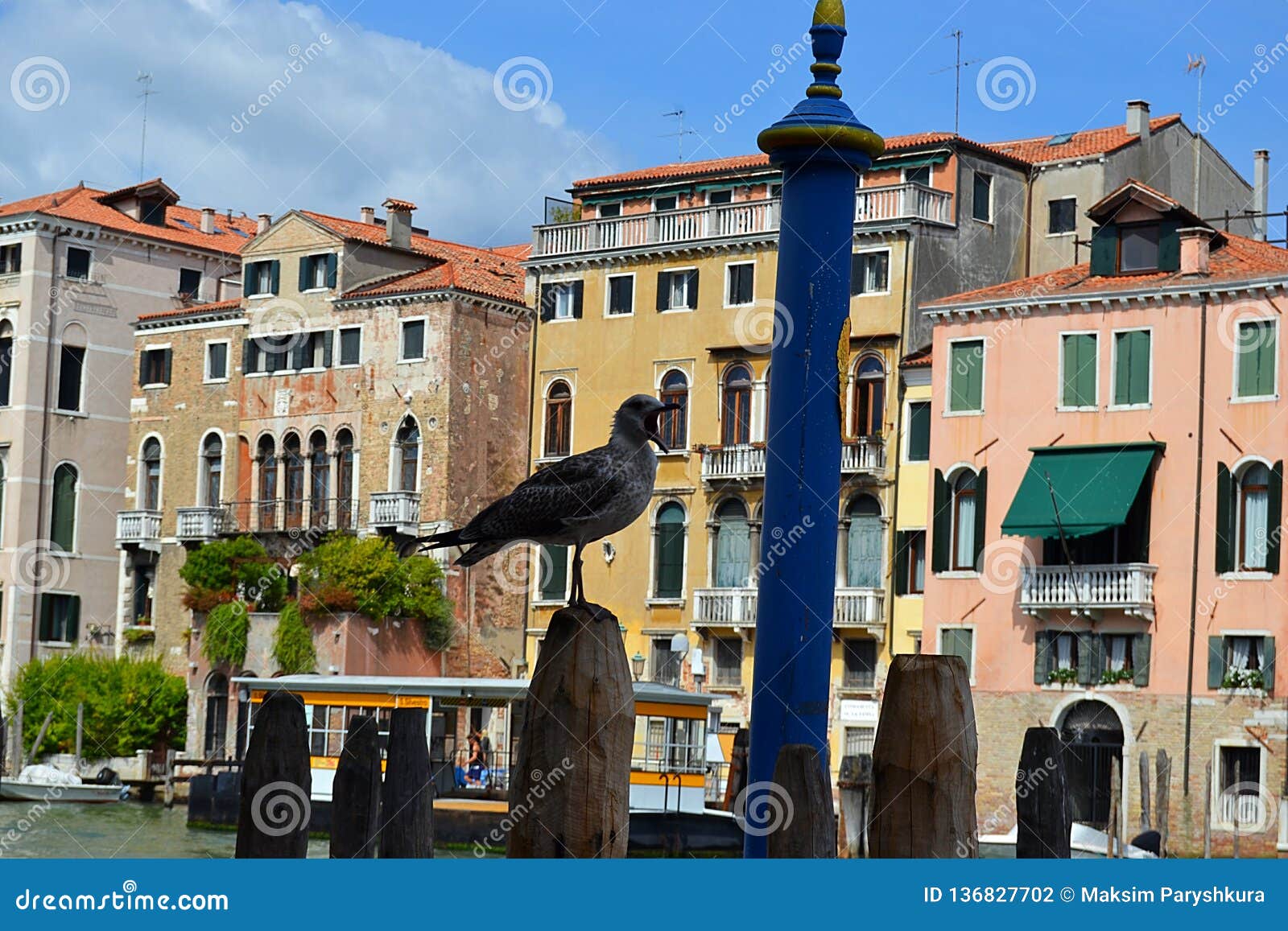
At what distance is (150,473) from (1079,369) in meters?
20.3

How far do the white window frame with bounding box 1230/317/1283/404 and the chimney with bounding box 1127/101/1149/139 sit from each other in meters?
5.97

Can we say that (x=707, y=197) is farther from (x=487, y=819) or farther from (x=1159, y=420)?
(x=487, y=819)

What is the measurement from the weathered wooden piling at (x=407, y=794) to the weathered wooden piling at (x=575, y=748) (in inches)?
16.3

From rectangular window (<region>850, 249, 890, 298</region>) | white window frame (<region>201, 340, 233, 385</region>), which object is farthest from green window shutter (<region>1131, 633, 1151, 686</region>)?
white window frame (<region>201, 340, 233, 385</region>)

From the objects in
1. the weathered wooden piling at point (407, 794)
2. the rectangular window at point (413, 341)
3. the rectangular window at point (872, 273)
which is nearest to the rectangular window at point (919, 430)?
the rectangular window at point (872, 273)

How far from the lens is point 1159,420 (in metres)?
29.8

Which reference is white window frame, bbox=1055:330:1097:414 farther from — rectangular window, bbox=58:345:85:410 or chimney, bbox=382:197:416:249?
rectangular window, bbox=58:345:85:410

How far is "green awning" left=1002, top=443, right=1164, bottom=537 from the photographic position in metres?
29.4

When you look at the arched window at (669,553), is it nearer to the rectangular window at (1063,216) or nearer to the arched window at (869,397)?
the arched window at (869,397)

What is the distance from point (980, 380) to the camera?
104 ft

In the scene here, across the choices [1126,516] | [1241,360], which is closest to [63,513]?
[1126,516]

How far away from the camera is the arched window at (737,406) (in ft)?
116

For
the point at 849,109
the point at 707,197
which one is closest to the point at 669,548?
the point at 707,197
